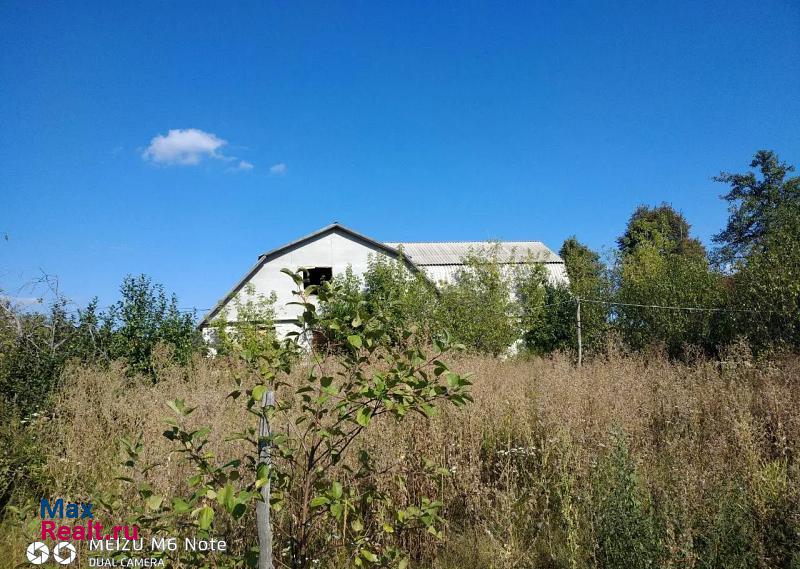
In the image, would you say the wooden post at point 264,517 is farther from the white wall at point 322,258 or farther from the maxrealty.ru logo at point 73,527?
the white wall at point 322,258

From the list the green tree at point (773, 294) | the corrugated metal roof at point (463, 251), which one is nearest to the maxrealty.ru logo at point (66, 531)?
the green tree at point (773, 294)

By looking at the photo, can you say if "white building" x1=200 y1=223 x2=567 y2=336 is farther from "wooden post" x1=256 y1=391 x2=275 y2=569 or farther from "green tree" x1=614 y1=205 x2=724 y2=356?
"wooden post" x1=256 y1=391 x2=275 y2=569

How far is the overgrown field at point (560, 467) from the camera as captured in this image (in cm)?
283

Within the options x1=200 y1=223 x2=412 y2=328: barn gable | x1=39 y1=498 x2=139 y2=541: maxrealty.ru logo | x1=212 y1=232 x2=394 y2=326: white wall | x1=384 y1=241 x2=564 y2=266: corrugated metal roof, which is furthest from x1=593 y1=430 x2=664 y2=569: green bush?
x1=384 y1=241 x2=564 y2=266: corrugated metal roof

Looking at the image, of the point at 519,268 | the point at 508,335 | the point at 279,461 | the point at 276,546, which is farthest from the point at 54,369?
the point at 519,268

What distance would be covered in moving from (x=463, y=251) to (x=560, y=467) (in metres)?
25.7

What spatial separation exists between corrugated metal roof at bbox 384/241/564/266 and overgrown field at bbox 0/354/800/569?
21.3 m

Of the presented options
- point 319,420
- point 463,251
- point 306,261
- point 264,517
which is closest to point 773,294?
point 319,420

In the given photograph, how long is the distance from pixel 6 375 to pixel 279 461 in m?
5.07

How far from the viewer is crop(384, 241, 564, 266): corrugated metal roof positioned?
1076 inches

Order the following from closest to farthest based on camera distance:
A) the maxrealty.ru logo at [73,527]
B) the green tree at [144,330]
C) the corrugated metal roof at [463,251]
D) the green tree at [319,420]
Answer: the green tree at [319,420] → the maxrealty.ru logo at [73,527] → the green tree at [144,330] → the corrugated metal roof at [463,251]

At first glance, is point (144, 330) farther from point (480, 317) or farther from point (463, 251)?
point (463, 251)

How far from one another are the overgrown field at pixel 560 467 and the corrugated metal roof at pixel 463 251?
2134 cm

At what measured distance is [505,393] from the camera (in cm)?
534
